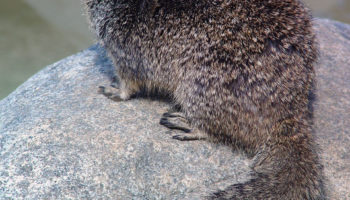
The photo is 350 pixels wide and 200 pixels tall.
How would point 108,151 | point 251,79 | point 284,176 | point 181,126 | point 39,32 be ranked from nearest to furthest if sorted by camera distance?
point 284,176, point 251,79, point 108,151, point 181,126, point 39,32

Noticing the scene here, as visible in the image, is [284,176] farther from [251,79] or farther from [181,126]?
[181,126]

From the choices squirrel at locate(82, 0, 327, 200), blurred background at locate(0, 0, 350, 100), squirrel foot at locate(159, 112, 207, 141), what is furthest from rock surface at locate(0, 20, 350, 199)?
blurred background at locate(0, 0, 350, 100)

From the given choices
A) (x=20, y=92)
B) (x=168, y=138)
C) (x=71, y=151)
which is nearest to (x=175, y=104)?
(x=168, y=138)

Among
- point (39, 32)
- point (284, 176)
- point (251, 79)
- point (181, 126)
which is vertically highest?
point (251, 79)

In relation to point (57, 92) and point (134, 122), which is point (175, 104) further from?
point (57, 92)

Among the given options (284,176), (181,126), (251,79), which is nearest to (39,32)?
(181,126)

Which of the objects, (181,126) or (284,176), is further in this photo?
(181,126)
